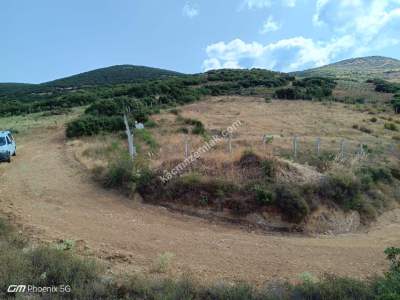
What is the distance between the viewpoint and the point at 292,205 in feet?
38.1

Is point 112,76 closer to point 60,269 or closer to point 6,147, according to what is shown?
point 6,147

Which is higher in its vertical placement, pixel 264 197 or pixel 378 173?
pixel 264 197

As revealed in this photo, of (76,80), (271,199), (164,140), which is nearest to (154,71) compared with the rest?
(76,80)

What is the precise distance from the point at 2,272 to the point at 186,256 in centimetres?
401

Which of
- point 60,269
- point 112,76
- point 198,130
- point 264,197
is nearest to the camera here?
point 60,269

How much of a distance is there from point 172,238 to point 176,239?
12cm

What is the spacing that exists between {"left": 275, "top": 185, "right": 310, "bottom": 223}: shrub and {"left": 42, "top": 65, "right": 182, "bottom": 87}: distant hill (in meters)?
78.1

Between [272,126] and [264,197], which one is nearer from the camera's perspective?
[264,197]

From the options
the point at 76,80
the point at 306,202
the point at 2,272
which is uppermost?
the point at 76,80

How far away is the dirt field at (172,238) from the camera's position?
832 cm

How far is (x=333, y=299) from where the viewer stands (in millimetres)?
5711

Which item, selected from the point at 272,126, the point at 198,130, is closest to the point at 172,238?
the point at 198,130

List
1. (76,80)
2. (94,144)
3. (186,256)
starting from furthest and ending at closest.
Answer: (76,80) → (94,144) → (186,256)

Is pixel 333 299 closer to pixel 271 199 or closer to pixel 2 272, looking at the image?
pixel 2 272
